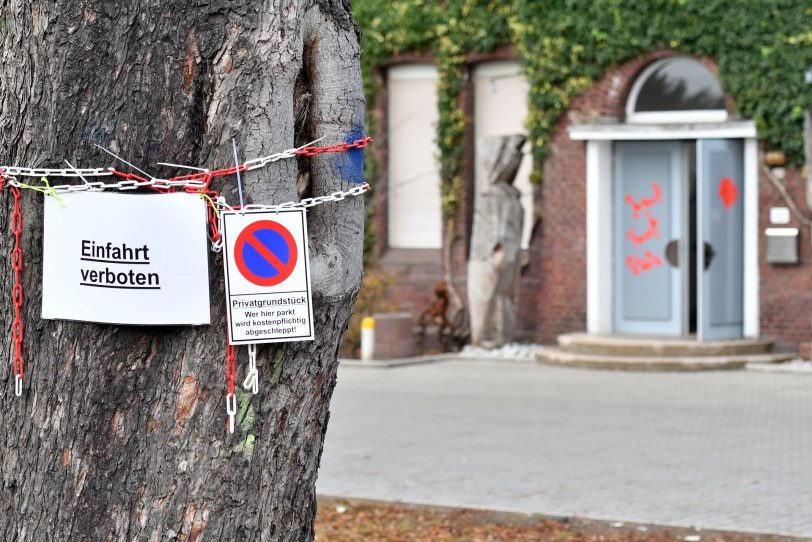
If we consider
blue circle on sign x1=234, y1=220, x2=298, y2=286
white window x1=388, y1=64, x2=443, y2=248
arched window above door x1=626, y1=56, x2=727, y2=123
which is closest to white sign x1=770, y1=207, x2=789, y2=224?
arched window above door x1=626, y1=56, x2=727, y2=123

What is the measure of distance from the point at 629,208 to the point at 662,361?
2.65 m

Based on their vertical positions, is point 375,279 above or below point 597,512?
above

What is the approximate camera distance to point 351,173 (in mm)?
3658

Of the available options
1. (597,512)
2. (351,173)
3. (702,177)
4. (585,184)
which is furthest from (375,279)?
(351,173)

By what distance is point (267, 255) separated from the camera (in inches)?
136

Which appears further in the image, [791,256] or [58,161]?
[791,256]

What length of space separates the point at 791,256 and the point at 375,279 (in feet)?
16.6

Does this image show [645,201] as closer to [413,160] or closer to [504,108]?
[504,108]

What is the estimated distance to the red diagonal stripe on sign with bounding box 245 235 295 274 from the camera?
11.3 feet

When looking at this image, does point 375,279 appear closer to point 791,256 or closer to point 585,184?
point 585,184

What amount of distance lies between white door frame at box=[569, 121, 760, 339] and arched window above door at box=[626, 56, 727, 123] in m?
0.34

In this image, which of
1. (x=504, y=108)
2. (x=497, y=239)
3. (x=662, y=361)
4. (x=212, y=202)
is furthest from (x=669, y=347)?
(x=212, y=202)

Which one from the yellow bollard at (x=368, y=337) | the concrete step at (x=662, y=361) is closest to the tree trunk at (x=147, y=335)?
the concrete step at (x=662, y=361)

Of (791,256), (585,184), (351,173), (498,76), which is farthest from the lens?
(498,76)
